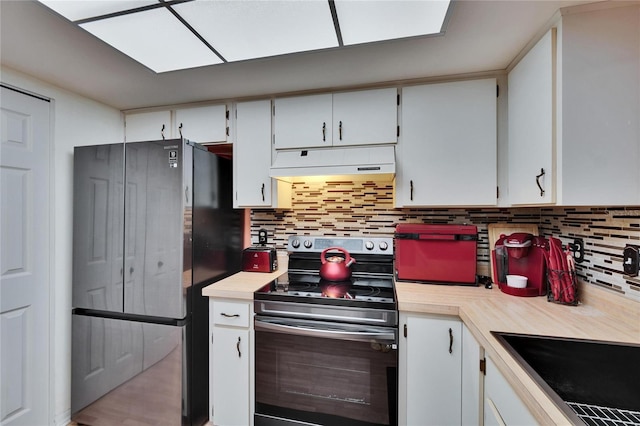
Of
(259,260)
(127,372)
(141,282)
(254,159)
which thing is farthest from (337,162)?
(127,372)

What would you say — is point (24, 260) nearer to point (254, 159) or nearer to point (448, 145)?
point (254, 159)

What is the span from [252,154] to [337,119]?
0.65 meters

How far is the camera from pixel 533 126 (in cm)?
133

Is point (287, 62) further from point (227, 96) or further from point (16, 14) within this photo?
point (16, 14)

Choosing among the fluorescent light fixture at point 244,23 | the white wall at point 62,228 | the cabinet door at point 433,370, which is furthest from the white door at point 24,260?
the cabinet door at point 433,370

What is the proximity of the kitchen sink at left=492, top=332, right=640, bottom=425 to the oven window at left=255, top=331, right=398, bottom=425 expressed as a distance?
626mm

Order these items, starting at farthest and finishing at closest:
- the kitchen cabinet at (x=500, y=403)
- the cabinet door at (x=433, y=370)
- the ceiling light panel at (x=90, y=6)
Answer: the cabinet door at (x=433, y=370), the ceiling light panel at (x=90, y=6), the kitchen cabinet at (x=500, y=403)

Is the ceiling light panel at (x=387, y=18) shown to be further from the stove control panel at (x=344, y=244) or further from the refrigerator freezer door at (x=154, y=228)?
the stove control panel at (x=344, y=244)

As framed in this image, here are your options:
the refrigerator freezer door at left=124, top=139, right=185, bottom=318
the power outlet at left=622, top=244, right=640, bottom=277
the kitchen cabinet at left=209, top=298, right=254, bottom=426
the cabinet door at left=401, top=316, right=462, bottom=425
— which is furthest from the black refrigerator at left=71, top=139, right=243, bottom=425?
the power outlet at left=622, top=244, right=640, bottom=277

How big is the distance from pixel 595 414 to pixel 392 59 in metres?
1.64

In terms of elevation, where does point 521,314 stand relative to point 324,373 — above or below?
above

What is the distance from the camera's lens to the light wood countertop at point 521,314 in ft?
2.52

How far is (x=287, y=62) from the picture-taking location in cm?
152

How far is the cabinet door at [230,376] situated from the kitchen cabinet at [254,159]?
0.87 m
